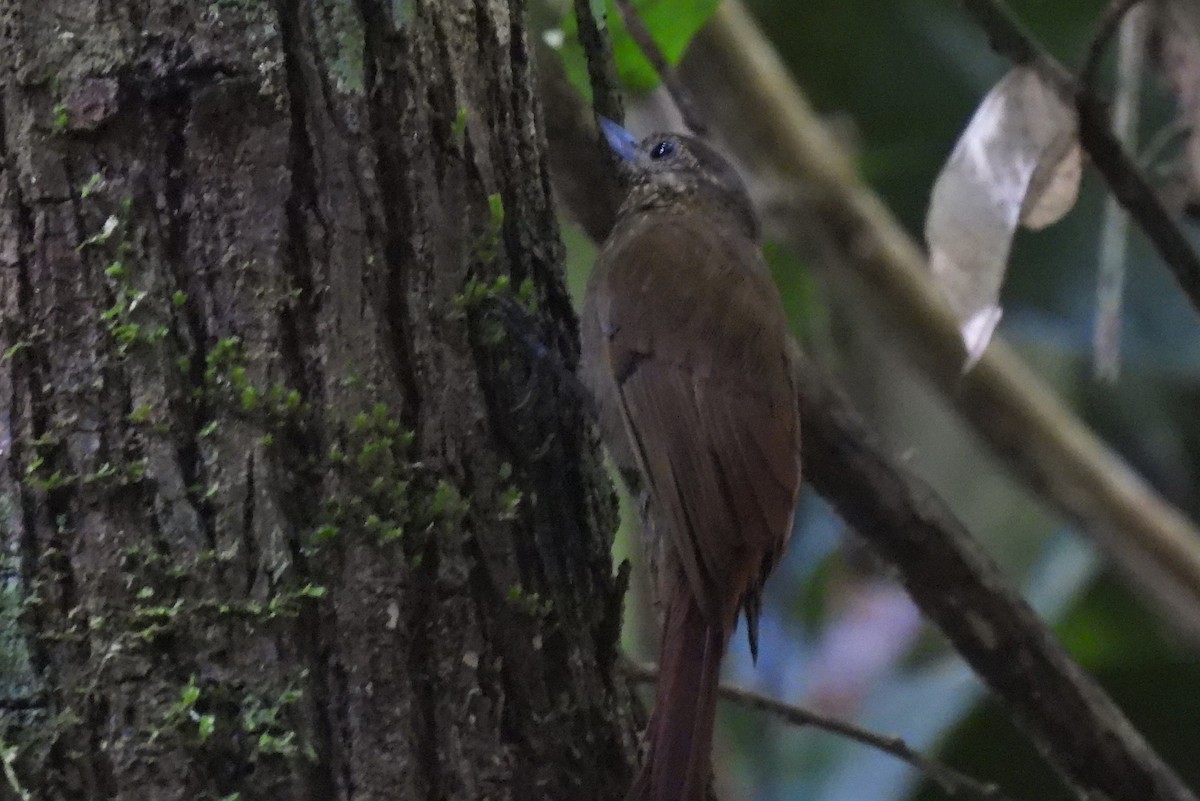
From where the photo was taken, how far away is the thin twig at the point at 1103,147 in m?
2.02

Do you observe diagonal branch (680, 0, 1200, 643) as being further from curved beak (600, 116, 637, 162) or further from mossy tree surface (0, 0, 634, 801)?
mossy tree surface (0, 0, 634, 801)

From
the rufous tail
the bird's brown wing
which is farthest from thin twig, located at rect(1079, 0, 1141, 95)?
the rufous tail

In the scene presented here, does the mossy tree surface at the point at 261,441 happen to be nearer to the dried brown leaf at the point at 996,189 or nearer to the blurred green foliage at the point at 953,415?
the dried brown leaf at the point at 996,189

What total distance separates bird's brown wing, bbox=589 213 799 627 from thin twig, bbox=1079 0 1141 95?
0.57 metres

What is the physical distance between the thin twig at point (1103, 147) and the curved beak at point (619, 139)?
576mm

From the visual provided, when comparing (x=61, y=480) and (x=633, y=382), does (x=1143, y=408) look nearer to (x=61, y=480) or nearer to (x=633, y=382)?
(x=633, y=382)

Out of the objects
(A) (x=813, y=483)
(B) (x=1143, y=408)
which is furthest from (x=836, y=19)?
(A) (x=813, y=483)

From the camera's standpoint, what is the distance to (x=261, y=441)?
1.31 metres

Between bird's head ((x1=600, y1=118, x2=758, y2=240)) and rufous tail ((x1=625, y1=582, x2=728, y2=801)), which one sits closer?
rufous tail ((x1=625, y1=582, x2=728, y2=801))

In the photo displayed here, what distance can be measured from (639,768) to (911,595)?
94 cm

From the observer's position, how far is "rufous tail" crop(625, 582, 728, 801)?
142cm

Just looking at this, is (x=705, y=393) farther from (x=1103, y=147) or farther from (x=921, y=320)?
(x=921, y=320)

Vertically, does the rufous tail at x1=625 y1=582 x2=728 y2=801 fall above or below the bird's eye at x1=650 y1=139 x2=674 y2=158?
below

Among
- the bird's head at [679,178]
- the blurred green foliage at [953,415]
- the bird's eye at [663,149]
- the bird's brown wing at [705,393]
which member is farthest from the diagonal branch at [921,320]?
the bird's brown wing at [705,393]
